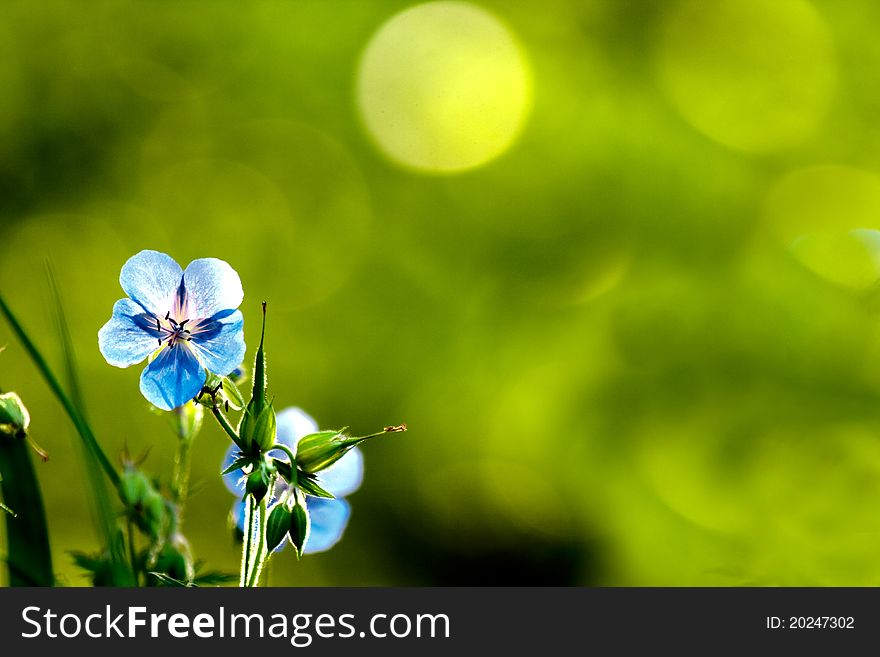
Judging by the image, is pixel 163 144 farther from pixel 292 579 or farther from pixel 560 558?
pixel 560 558

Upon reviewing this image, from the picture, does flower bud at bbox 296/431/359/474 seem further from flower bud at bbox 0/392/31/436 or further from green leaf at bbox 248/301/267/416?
flower bud at bbox 0/392/31/436

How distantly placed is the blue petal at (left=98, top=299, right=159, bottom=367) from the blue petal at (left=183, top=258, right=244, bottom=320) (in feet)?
0.12

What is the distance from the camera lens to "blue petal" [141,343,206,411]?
0.58 metres

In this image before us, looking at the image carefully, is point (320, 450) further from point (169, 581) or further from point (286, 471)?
point (169, 581)

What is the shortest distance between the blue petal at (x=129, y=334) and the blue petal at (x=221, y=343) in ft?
0.14

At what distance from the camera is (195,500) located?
8.92ft

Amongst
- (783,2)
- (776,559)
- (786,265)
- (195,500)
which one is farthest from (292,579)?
(783,2)

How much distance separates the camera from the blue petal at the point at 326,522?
0.70 meters

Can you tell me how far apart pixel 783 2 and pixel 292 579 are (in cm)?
280

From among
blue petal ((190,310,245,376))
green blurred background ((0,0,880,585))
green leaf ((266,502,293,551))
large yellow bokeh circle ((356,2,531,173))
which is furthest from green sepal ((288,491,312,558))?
large yellow bokeh circle ((356,2,531,173))

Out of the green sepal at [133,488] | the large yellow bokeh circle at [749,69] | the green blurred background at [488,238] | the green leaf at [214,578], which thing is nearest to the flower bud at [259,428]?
the green sepal at [133,488]

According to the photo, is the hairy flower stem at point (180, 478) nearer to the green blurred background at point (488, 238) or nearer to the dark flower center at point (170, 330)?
the dark flower center at point (170, 330)

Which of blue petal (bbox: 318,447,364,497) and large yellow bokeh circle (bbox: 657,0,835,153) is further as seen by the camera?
large yellow bokeh circle (bbox: 657,0,835,153)

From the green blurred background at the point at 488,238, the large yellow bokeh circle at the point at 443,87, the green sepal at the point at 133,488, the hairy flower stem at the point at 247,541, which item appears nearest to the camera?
the hairy flower stem at the point at 247,541
